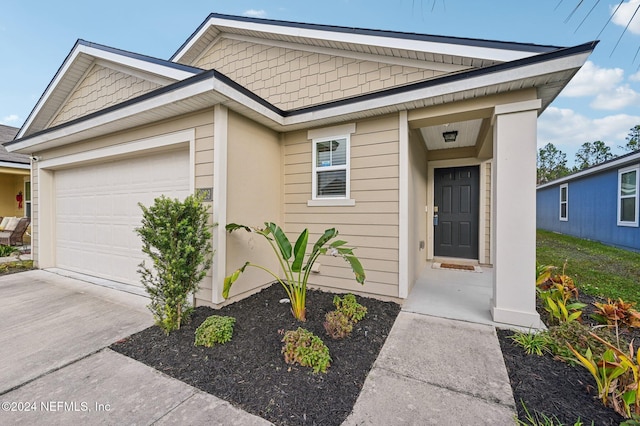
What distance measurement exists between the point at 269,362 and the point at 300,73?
16.9 ft

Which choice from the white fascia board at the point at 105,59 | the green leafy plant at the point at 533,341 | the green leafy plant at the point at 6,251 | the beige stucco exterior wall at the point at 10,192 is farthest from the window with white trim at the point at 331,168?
the beige stucco exterior wall at the point at 10,192

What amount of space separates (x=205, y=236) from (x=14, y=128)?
58.6 feet

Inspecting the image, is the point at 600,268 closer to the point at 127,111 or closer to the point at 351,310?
the point at 351,310

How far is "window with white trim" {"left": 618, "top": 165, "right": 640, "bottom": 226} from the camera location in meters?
8.20

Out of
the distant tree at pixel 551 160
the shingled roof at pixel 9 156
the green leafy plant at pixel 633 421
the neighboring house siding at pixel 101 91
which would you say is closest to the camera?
the green leafy plant at pixel 633 421

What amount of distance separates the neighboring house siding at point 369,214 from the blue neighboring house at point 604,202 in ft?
29.0

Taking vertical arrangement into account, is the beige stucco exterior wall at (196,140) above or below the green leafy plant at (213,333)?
above

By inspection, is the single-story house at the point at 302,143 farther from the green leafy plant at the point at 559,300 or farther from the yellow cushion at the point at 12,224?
the yellow cushion at the point at 12,224

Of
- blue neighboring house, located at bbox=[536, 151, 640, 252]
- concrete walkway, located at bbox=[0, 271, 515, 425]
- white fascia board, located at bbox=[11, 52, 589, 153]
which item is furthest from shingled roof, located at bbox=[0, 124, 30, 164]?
blue neighboring house, located at bbox=[536, 151, 640, 252]

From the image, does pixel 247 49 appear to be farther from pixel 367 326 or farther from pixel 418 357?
pixel 418 357

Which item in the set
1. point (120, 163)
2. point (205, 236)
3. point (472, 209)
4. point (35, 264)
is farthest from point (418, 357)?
point (35, 264)

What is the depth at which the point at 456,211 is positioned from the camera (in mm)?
6867

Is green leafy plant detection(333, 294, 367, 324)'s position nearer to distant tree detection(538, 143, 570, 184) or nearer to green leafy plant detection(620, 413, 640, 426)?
green leafy plant detection(620, 413, 640, 426)

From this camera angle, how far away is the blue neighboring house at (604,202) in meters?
8.40
